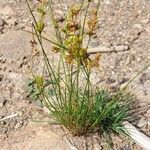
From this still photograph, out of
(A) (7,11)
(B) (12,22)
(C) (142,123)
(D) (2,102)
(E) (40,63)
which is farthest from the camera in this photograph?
(A) (7,11)

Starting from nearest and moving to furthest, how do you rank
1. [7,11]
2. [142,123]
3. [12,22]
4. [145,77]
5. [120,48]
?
1. [142,123]
2. [145,77]
3. [120,48]
4. [12,22]
5. [7,11]

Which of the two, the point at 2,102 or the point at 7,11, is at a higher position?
the point at 7,11

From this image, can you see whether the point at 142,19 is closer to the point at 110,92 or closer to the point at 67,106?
the point at 110,92

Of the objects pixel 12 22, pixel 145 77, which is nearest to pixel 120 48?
pixel 145 77

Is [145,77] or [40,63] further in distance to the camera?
[40,63]

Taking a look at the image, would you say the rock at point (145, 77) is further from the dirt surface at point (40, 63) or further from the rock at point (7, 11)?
the rock at point (7, 11)

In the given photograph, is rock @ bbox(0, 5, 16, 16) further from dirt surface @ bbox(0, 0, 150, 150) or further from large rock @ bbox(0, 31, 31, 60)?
large rock @ bbox(0, 31, 31, 60)

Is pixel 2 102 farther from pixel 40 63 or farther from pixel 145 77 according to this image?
pixel 145 77

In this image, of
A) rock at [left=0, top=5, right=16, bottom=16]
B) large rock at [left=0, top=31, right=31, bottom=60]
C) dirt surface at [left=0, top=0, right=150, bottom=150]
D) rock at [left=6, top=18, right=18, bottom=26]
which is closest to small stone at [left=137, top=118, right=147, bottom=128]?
dirt surface at [left=0, top=0, right=150, bottom=150]

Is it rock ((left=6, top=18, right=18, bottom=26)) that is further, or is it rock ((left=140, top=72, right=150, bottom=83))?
rock ((left=6, top=18, right=18, bottom=26))
